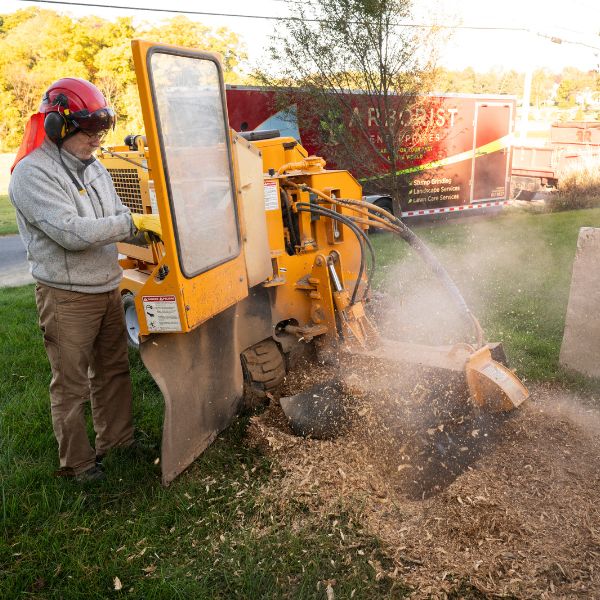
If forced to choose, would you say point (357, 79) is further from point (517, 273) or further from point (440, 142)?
point (517, 273)

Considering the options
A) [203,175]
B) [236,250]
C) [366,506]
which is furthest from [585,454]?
[203,175]

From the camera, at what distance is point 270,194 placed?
3791mm

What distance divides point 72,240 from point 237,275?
881mm

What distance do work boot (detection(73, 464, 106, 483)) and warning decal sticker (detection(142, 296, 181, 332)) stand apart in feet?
3.28

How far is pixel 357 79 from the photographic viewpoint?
10.3 metres

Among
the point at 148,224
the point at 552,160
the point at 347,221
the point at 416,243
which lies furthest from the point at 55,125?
the point at 552,160

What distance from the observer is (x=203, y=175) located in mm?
2957

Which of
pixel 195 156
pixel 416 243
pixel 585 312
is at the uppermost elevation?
pixel 195 156

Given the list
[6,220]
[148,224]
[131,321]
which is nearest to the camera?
[148,224]

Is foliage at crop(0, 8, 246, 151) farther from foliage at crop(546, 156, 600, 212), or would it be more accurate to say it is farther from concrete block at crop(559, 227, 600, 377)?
concrete block at crop(559, 227, 600, 377)

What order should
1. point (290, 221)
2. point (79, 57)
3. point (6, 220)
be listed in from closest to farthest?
point (290, 221) < point (6, 220) < point (79, 57)

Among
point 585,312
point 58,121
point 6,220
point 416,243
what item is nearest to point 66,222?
point 58,121

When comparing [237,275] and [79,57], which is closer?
[237,275]

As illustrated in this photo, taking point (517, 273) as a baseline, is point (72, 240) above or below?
above
